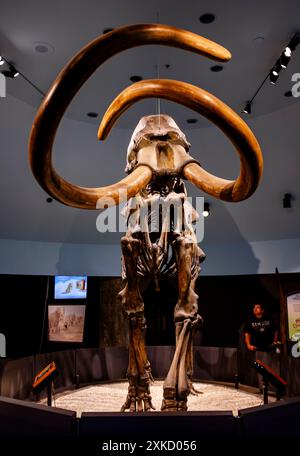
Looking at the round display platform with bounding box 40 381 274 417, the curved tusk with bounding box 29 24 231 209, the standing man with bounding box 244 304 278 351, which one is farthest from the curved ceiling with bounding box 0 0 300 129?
the round display platform with bounding box 40 381 274 417

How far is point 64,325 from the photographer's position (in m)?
11.1

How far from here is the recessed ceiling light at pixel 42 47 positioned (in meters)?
6.66

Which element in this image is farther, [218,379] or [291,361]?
[218,379]

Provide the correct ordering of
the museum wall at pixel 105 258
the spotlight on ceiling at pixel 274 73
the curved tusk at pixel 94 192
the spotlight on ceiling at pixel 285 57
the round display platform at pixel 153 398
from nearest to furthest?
the curved tusk at pixel 94 192 → the round display platform at pixel 153 398 → the spotlight on ceiling at pixel 285 57 → the spotlight on ceiling at pixel 274 73 → the museum wall at pixel 105 258

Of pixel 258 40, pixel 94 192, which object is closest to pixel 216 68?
pixel 258 40

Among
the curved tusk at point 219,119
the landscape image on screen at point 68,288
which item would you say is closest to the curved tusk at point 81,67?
the curved tusk at point 219,119

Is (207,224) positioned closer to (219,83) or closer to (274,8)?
(219,83)

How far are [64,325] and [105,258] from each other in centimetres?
217

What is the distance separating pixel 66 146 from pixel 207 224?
4242 mm

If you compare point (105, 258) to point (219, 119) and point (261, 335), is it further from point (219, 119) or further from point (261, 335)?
point (219, 119)

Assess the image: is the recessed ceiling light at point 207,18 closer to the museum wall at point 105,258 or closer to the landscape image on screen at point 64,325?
the museum wall at point 105,258

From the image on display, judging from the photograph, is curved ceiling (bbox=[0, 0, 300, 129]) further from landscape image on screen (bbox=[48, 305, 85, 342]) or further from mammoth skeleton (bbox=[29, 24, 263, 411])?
landscape image on screen (bbox=[48, 305, 85, 342])

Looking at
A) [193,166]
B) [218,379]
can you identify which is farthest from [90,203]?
[218,379]

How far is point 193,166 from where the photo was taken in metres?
4.80
